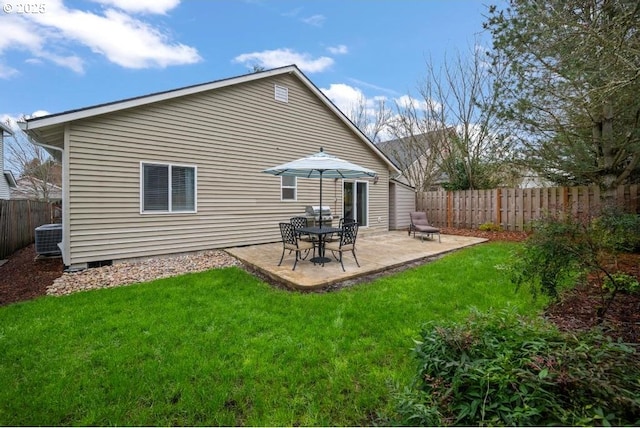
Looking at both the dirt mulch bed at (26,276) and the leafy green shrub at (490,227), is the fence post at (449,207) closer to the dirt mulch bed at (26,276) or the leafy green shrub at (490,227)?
the leafy green shrub at (490,227)

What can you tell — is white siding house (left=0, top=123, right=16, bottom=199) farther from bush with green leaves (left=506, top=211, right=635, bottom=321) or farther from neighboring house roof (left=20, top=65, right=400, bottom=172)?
bush with green leaves (left=506, top=211, right=635, bottom=321)

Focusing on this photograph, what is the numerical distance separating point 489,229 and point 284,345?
36.3 feet

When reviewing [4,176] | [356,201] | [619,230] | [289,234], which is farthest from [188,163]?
[4,176]

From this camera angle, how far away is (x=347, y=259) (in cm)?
702

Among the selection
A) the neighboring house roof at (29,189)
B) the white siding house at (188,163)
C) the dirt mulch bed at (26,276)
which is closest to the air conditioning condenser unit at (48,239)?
the dirt mulch bed at (26,276)

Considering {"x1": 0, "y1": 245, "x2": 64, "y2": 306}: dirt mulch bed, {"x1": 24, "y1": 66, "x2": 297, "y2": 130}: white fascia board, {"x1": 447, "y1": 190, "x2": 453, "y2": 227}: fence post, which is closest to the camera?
{"x1": 0, "y1": 245, "x2": 64, "y2": 306}: dirt mulch bed

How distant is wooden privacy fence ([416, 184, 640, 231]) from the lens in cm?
874

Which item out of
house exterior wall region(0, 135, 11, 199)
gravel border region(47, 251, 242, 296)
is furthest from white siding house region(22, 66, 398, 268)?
house exterior wall region(0, 135, 11, 199)

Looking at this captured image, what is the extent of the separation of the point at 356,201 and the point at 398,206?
2.90 meters

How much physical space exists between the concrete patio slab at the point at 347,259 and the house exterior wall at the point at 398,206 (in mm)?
3583

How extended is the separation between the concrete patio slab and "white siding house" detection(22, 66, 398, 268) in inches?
53.4

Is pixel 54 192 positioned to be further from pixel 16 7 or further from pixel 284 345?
pixel 284 345

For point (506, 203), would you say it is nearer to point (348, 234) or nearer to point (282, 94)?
point (348, 234)

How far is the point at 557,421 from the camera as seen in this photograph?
1.37m
